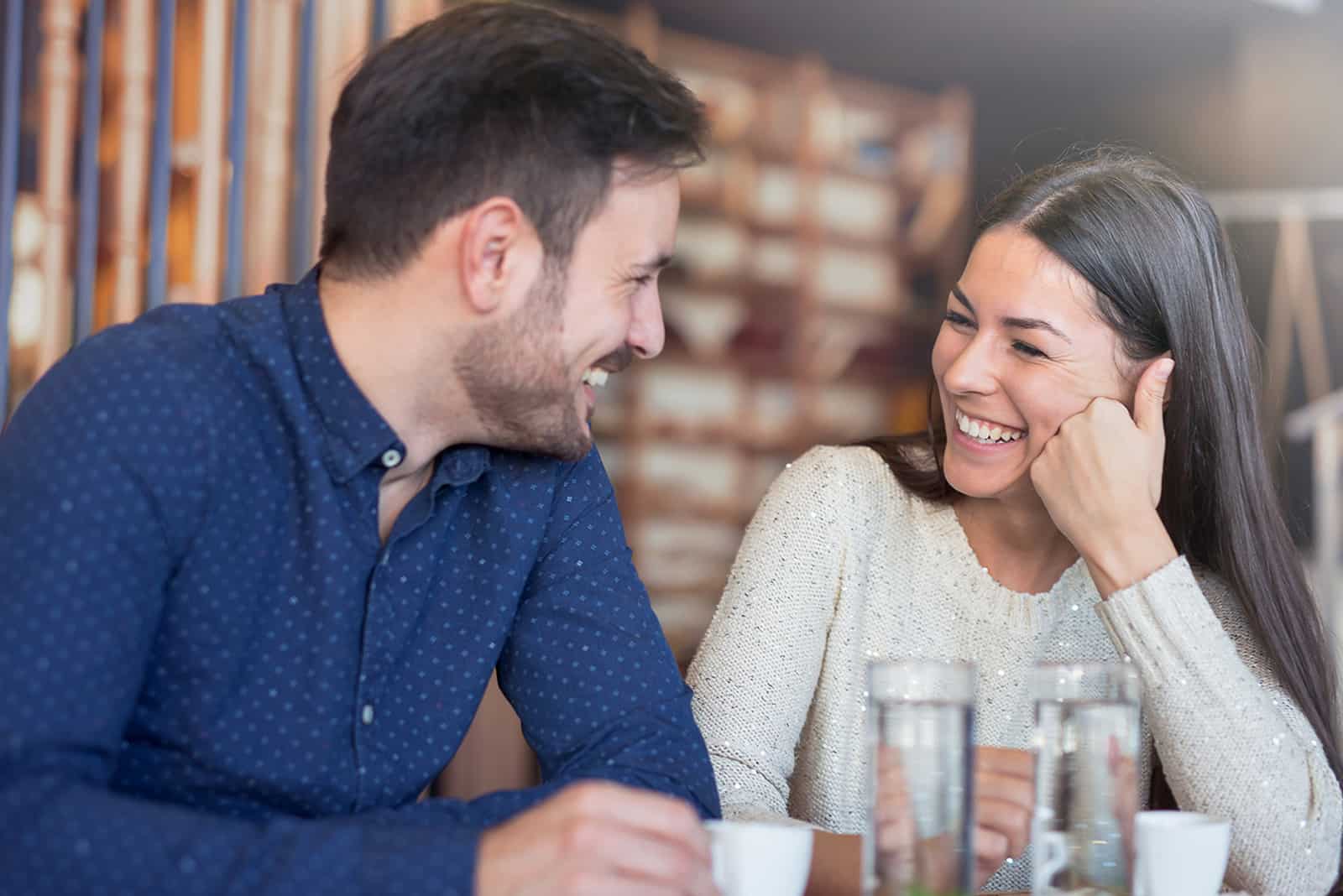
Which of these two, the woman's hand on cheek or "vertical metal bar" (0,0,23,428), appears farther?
"vertical metal bar" (0,0,23,428)

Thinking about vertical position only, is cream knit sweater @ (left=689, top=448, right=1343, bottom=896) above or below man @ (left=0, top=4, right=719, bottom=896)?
below

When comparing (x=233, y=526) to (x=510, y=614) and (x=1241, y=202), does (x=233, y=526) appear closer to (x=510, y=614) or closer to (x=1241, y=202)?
(x=510, y=614)

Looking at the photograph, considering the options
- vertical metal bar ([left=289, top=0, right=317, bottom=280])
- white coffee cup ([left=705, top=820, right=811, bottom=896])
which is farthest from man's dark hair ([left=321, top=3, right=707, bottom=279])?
vertical metal bar ([left=289, top=0, right=317, bottom=280])

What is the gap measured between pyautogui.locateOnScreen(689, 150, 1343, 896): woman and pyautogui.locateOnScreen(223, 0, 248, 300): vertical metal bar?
1388 millimetres

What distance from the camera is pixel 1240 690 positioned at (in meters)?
1.40

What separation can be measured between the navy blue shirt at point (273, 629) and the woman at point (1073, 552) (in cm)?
26

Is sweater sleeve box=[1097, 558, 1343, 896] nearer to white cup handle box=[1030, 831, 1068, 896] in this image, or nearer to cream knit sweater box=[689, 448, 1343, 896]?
cream knit sweater box=[689, 448, 1343, 896]

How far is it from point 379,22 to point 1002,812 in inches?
83.5

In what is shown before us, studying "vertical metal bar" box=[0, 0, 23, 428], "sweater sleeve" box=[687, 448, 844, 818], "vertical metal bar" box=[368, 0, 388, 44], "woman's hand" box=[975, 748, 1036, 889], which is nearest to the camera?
"woman's hand" box=[975, 748, 1036, 889]

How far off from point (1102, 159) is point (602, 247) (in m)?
0.83

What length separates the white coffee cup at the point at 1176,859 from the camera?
0.93 m

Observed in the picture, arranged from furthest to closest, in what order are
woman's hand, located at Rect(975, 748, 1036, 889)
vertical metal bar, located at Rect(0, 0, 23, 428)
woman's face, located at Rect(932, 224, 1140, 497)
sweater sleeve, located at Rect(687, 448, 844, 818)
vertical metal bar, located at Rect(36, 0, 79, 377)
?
vertical metal bar, located at Rect(36, 0, 79, 377)
vertical metal bar, located at Rect(0, 0, 23, 428)
woman's face, located at Rect(932, 224, 1140, 497)
sweater sleeve, located at Rect(687, 448, 844, 818)
woman's hand, located at Rect(975, 748, 1036, 889)

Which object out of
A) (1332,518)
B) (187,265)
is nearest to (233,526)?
(187,265)

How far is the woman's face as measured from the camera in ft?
5.23
